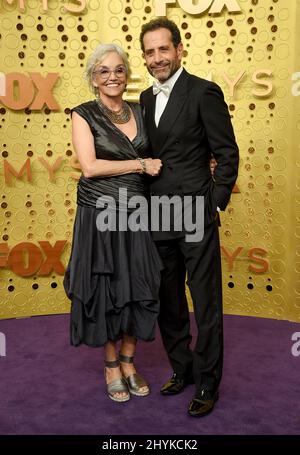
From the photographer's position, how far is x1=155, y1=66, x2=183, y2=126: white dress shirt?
243cm

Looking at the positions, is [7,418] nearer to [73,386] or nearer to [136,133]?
[73,386]

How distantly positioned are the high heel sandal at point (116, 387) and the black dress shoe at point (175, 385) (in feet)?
0.64

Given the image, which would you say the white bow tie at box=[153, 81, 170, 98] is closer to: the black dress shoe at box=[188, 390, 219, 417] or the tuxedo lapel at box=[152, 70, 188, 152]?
the tuxedo lapel at box=[152, 70, 188, 152]

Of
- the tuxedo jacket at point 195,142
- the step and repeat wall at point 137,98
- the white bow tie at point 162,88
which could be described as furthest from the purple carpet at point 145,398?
the white bow tie at point 162,88

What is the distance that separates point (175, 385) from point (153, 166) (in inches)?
45.5

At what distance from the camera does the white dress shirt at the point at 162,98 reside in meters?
2.43

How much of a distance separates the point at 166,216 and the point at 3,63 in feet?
7.03

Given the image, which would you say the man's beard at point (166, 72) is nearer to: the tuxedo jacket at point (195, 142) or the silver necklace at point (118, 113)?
the tuxedo jacket at point (195, 142)

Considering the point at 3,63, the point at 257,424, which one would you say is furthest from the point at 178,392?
the point at 3,63

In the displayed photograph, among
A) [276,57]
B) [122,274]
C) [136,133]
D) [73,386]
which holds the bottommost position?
[73,386]

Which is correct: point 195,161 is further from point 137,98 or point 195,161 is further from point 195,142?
point 137,98

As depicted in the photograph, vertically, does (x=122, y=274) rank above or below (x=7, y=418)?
above

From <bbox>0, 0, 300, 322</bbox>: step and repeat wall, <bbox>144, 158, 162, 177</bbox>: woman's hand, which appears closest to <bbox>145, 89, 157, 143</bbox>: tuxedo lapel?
<bbox>144, 158, 162, 177</bbox>: woman's hand

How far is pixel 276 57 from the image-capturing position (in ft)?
12.3
